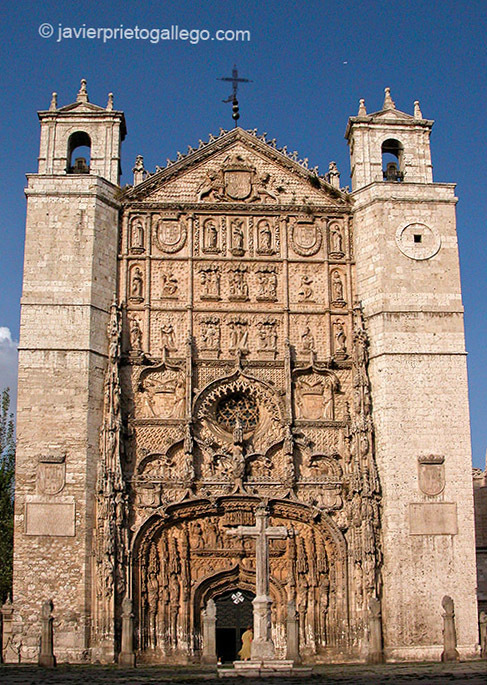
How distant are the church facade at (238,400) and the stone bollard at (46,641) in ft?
2.57

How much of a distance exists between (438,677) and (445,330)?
8253 millimetres

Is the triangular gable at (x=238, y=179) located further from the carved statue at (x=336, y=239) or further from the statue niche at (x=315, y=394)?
the statue niche at (x=315, y=394)

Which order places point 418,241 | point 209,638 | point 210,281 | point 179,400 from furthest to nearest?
point 210,281 → point 418,241 → point 179,400 → point 209,638

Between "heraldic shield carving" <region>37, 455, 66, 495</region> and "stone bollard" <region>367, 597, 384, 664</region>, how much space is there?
6.37 m

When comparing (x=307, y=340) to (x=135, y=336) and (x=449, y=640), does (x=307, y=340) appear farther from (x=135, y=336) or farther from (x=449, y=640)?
(x=449, y=640)

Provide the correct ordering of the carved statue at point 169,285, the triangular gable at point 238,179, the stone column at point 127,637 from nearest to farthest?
the stone column at point 127,637 < the carved statue at point 169,285 < the triangular gable at point 238,179

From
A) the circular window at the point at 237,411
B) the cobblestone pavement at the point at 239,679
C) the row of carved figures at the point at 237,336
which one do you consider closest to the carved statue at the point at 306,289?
the row of carved figures at the point at 237,336

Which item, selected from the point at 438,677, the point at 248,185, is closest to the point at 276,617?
the point at 438,677

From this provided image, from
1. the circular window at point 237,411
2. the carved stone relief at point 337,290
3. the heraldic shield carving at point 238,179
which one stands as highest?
the heraldic shield carving at point 238,179

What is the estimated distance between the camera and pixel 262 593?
50.7 ft

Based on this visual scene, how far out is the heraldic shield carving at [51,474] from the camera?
62.8 feet

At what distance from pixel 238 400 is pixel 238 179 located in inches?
200

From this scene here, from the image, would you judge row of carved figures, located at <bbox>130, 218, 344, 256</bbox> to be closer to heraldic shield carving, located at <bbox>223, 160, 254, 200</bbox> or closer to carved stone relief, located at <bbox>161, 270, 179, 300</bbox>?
heraldic shield carving, located at <bbox>223, 160, 254, 200</bbox>

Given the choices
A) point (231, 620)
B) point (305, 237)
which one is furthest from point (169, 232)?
point (231, 620)
